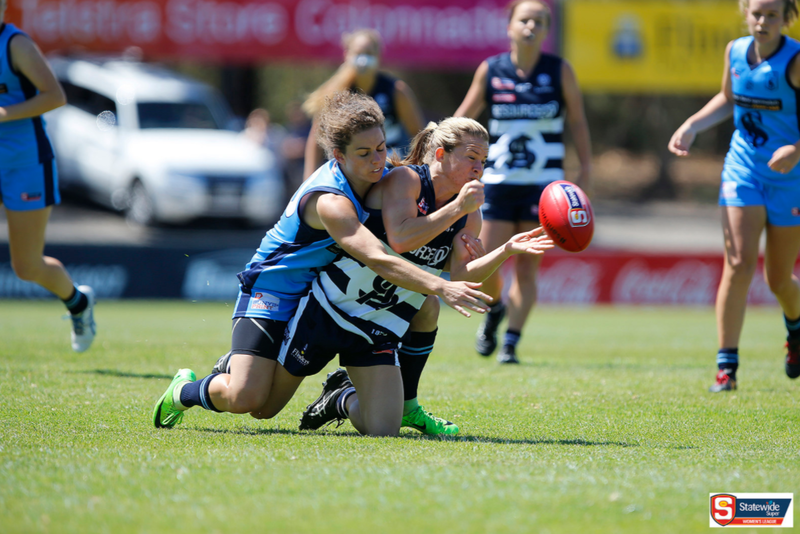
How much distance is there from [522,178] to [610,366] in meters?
1.56

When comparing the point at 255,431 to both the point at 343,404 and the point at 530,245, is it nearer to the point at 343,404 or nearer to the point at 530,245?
Result: the point at 343,404

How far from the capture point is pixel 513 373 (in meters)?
6.32

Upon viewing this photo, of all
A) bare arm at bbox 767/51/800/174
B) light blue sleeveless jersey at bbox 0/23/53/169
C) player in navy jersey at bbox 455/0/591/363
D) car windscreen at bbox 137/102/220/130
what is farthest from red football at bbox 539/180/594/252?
car windscreen at bbox 137/102/220/130

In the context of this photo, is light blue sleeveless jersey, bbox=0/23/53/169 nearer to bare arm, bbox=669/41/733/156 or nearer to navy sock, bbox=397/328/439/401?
navy sock, bbox=397/328/439/401

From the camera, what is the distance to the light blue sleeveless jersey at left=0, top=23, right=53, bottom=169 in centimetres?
571

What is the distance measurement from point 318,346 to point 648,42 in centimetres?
1529

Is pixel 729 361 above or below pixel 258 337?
below

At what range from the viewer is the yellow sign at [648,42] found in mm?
17547

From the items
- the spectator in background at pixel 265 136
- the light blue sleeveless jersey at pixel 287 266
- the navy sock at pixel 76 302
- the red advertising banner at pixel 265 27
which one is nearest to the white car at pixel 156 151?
the spectator in background at pixel 265 136

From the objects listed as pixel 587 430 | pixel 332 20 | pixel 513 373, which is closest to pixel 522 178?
pixel 513 373

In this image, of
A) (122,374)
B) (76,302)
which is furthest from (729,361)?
(76,302)

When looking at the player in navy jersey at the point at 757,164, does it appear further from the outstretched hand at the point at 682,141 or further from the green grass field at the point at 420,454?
the green grass field at the point at 420,454

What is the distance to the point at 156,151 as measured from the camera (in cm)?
1547

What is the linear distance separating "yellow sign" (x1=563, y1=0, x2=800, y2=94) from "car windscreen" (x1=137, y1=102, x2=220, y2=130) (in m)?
6.93
